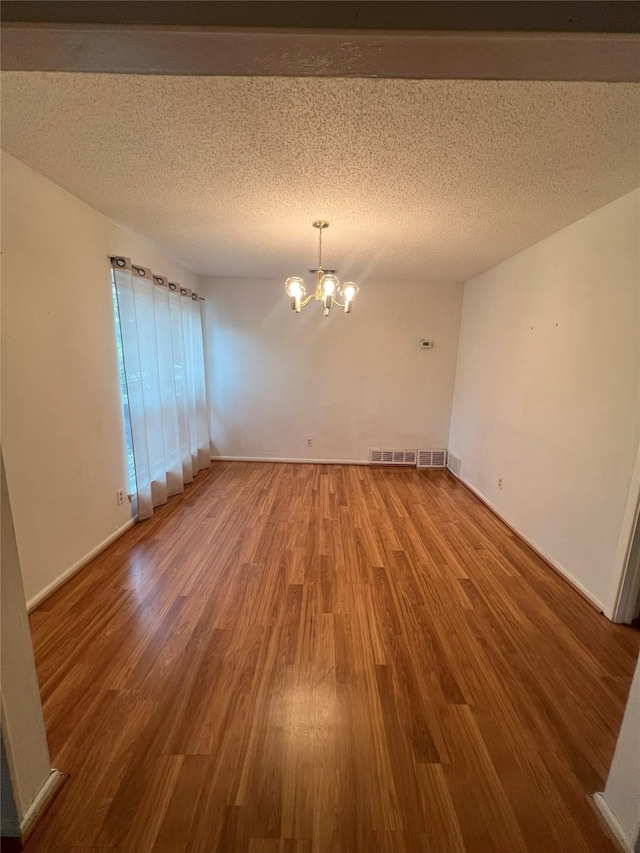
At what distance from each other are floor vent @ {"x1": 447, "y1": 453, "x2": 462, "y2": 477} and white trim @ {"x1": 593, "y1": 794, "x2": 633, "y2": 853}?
3.24 meters

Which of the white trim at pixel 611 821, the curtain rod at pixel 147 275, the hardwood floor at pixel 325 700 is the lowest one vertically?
the hardwood floor at pixel 325 700

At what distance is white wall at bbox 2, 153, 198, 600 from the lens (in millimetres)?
1729

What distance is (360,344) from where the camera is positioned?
4.36 m

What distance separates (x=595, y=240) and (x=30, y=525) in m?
3.84

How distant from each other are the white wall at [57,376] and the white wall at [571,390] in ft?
11.0

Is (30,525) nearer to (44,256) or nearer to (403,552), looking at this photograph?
(44,256)

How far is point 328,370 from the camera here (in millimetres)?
4441

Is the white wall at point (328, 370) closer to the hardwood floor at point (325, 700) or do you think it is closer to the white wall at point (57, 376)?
the white wall at point (57, 376)

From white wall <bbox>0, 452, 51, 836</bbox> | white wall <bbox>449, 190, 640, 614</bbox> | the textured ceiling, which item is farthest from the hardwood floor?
the textured ceiling

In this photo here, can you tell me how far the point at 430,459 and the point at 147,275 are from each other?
3.95 metres

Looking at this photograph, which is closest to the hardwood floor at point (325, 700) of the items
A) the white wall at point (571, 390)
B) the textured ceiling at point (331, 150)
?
the white wall at point (571, 390)

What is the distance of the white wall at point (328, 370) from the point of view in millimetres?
4273

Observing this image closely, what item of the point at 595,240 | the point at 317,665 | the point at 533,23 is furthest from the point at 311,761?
the point at 595,240

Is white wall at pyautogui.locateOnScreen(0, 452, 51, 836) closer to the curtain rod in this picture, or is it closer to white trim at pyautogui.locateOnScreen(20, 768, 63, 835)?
white trim at pyautogui.locateOnScreen(20, 768, 63, 835)
